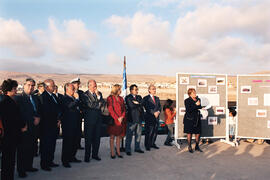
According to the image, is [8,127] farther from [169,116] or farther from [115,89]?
[169,116]

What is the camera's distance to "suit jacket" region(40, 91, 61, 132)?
175 inches

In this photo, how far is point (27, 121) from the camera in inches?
164

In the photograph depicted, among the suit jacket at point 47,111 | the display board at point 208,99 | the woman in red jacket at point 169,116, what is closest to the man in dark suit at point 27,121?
the suit jacket at point 47,111

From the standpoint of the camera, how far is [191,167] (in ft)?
15.9

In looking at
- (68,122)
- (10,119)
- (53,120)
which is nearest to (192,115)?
(68,122)

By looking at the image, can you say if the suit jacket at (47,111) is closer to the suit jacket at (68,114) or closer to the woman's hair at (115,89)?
the suit jacket at (68,114)

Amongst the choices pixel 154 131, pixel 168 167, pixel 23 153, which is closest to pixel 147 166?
pixel 168 167

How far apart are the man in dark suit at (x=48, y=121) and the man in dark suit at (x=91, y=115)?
0.63 m

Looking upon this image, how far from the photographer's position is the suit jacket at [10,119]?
11.4 feet

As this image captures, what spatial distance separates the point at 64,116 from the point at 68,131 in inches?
12.7

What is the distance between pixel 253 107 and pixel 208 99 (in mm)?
1442

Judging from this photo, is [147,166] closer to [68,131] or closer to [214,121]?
[68,131]

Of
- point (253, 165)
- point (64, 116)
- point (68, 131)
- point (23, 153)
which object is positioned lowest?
point (253, 165)

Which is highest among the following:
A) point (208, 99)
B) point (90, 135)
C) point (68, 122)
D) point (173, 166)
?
point (208, 99)
